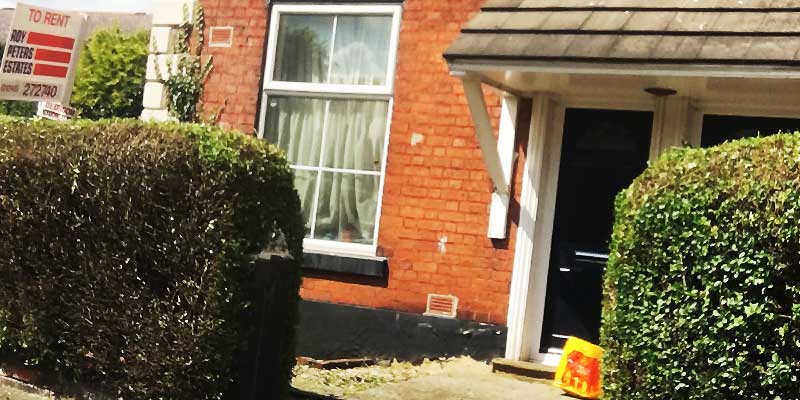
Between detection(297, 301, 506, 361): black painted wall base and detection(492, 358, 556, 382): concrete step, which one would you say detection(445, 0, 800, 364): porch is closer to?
detection(492, 358, 556, 382): concrete step

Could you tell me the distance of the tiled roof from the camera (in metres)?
5.85

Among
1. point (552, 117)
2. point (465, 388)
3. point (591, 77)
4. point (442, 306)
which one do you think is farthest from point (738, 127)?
point (465, 388)

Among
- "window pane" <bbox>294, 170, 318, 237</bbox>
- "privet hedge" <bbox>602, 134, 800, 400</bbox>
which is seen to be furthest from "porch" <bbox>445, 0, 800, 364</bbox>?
"window pane" <bbox>294, 170, 318, 237</bbox>

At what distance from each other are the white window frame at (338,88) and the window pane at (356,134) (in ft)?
0.20

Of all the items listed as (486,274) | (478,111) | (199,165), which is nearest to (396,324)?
(486,274)

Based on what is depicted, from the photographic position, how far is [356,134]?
8.31m

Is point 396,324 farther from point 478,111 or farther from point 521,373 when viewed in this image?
point 478,111

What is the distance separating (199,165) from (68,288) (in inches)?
48.4

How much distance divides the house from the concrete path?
468 millimetres

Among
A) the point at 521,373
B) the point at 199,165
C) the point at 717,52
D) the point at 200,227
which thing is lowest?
the point at 521,373

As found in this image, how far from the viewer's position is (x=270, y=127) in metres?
8.66

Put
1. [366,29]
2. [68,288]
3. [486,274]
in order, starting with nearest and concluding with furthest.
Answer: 1. [68,288]
2. [486,274]
3. [366,29]

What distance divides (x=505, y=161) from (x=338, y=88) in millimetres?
1771

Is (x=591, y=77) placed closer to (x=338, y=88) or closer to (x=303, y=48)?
(x=338, y=88)
